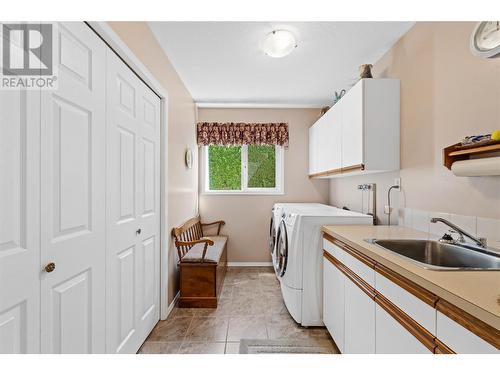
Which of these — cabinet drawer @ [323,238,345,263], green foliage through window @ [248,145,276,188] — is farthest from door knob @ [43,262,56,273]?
green foliage through window @ [248,145,276,188]

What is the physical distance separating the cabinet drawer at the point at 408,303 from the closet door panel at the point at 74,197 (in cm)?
145

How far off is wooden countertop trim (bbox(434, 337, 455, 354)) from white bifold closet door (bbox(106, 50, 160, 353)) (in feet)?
5.20

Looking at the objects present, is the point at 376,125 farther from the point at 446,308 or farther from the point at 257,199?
the point at 257,199

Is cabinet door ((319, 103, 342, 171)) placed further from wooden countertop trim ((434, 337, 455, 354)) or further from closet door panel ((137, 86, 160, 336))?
wooden countertop trim ((434, 337, 455, 354))

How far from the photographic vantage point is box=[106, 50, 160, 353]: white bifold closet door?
1.63 meters

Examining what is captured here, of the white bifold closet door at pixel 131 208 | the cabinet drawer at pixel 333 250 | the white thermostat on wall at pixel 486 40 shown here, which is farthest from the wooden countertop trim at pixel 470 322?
the white bifold closet door at pixel 131 208

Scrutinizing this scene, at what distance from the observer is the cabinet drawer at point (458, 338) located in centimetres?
79

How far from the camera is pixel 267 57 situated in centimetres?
265

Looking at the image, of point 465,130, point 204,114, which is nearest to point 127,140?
point 465,130

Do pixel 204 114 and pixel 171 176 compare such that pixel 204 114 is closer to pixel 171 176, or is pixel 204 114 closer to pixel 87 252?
pixel 171 176

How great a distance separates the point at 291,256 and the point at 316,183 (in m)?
2.07

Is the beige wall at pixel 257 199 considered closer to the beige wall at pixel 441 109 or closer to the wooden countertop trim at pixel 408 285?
the beige wall at pixel 441 109

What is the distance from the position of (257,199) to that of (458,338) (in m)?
3.47

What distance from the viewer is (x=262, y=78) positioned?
3.17 metres
